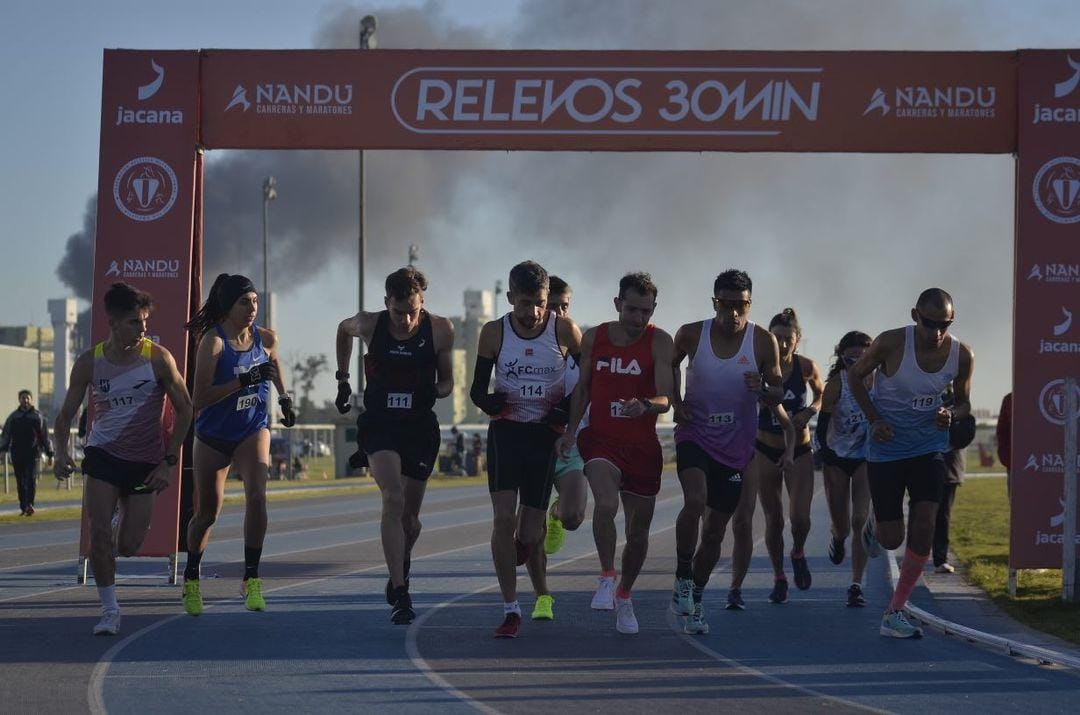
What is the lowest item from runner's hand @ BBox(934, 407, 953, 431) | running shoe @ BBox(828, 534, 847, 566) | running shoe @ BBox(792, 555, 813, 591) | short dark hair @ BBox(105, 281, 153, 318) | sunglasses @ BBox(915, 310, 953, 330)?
running shoe @ BBox(792, 555, 813, 591)

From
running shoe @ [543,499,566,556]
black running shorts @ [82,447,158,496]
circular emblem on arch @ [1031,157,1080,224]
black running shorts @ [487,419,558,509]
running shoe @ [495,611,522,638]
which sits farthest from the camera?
circular emblem on arch @ [1031,157,1080,224]

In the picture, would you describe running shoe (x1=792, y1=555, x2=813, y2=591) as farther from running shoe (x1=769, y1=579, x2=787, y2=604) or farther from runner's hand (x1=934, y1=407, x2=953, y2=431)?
runner's hand (x1=934, y1=407, x2=953, y2=431)

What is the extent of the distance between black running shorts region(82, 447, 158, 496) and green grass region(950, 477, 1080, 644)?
6.25m

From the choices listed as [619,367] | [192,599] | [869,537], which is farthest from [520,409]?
[869,537]

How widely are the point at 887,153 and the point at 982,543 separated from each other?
8228 millimetres

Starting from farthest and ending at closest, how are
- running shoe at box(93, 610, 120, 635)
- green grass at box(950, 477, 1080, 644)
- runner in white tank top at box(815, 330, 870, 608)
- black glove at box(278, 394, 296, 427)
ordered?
1. runner in white tank top at box(815, 330, 870, 608)
2. green grass at box(950, 477, 1080, 644)
3. black glove at box(278, 394, 296, 427)
4. running shoe at box(93, 610, 120, 635)

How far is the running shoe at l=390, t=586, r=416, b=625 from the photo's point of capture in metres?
10.5

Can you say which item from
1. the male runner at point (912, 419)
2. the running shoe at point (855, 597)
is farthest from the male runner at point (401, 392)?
the running shoe at point (855, 597)

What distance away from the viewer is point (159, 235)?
575 inches

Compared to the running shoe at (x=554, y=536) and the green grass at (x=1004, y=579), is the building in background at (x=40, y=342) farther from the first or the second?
the running shoe at (x=554, y=536)

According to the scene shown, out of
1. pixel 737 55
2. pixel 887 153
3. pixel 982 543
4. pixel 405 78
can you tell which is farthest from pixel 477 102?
pixel 982 543

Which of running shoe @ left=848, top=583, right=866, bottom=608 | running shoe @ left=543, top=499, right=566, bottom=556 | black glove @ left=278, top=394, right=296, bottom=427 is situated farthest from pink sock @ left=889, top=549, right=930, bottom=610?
black glove @ left=278, top=394, right=296, bottom=427

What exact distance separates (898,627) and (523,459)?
2.69 meters

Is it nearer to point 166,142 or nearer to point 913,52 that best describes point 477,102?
point 166,142
